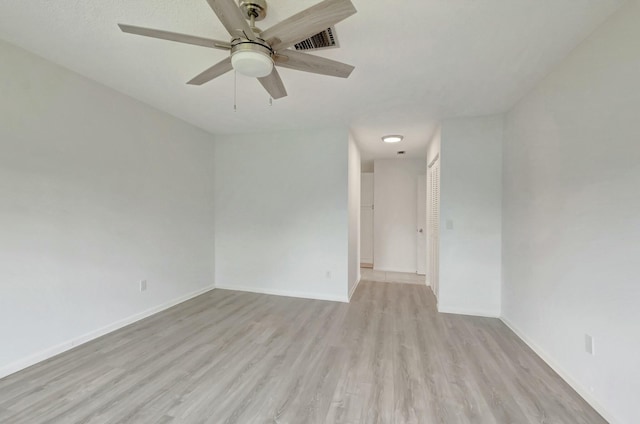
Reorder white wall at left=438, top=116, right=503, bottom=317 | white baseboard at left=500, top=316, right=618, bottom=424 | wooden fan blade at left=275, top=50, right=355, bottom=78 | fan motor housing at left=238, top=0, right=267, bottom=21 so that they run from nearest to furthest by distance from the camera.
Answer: fan motor housing at left=238, top=0, right=267, bottom=21
wooden fan blade at left=275, top=50, right=355, bottom=78
white baseboard at left=500, top=316, right=618, bottom=424
white wall at left=438, top=116, right=503, bottom=317

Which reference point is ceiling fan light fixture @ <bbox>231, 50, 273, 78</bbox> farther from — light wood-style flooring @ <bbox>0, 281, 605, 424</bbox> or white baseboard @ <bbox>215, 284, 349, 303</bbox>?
white baseboard @ <bbox>215, 284, 349, 303</bbox>

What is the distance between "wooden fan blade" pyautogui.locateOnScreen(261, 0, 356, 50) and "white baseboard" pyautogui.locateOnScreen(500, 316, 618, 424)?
2.80 meters

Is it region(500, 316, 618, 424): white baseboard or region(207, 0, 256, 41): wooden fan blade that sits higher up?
region(207, 0, 256, 41): wooden fan blade

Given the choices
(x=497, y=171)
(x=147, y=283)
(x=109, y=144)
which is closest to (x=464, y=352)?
(x=497, y=171)

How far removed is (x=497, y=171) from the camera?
132 inches

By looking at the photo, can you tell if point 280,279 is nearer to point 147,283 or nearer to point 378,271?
point 147,283

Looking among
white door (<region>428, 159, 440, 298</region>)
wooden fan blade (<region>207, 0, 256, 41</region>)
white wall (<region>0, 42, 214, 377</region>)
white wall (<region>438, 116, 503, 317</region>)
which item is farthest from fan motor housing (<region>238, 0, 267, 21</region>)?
white door (<region>428, 159, 440, 298</region>)

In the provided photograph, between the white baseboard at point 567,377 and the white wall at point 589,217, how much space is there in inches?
0.4

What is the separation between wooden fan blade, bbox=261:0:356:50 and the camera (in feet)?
4.03

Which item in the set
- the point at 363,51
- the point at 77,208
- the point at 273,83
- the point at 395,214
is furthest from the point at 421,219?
the point at 77,208

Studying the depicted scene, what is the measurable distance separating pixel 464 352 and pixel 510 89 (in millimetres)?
2580

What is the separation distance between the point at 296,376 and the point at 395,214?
15.1 feet

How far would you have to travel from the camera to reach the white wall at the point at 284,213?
3.96 metres

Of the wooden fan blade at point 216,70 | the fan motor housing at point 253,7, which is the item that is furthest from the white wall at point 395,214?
the fan motor housing at point 253,7
